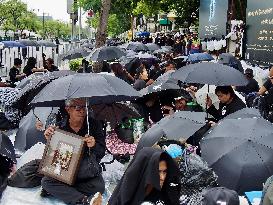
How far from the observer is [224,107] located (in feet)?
25.3

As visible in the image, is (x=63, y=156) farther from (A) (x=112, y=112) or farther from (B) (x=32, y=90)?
(B) (x=32, y=90)

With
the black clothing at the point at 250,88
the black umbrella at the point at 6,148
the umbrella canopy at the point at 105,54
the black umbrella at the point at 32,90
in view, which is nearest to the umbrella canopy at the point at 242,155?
the black umbrella at the point at 6,148

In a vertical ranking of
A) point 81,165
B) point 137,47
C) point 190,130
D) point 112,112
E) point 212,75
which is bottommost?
point 81,165

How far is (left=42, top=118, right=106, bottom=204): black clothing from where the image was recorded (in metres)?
6.08

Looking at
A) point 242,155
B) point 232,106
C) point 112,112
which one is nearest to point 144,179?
point 242,155

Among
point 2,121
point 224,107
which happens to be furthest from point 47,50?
point 224,107

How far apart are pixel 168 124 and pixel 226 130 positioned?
98 cm

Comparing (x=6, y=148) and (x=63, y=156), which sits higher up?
(x=6, y=148)

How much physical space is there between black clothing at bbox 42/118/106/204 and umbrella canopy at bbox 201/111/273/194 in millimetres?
1271

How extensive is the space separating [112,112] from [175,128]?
101 cm

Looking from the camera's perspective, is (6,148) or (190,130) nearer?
(6,148)

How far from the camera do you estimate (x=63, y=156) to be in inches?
239

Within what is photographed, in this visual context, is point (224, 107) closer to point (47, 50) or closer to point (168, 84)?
point (168, 84)

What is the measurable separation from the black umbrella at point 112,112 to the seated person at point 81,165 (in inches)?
30.8
